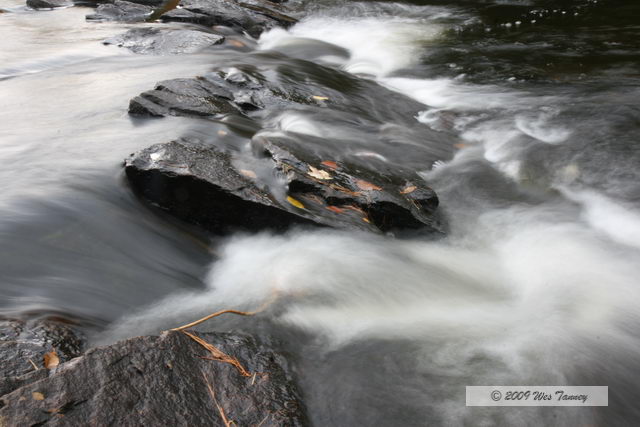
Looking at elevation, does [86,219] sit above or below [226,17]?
below

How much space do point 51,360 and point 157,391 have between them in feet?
2.11

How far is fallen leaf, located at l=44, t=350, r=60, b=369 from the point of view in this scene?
239cm

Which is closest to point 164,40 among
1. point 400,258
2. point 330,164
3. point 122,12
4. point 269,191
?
point 122,12

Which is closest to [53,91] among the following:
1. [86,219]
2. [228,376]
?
[86,219]

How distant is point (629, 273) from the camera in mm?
3797

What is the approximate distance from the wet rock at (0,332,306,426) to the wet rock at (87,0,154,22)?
1203 centimetres

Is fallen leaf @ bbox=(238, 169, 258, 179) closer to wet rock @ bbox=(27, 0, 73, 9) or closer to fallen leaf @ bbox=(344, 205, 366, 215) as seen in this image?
fallen leaf @ bbox=(344, 205, 366, 215)

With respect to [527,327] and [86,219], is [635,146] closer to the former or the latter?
[527,327]

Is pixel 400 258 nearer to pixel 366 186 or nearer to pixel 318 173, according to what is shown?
pixel 366 186

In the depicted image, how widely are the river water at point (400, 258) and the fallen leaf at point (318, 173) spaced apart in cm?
60

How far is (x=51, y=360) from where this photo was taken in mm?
2434

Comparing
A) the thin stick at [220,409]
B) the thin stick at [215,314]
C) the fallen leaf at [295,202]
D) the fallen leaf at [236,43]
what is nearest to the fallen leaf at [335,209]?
the fallen leaf at [295,202]

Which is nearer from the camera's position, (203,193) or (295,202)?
(203,193)

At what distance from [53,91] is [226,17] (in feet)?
17.3
